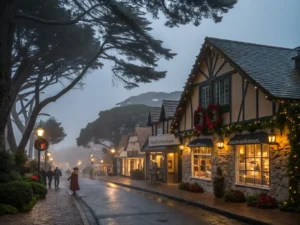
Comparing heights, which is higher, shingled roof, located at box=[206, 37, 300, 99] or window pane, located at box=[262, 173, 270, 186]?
shingled roof, located at box=[206, 37, 300, 99]

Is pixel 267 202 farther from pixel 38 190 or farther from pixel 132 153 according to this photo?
pixel 132 153

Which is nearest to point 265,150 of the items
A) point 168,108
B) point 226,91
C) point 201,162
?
point 226,91

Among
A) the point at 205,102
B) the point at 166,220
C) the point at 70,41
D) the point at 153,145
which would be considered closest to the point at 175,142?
the point at 153,145

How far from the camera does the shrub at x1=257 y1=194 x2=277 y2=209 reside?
1457cm

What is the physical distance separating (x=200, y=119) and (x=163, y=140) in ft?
26.2

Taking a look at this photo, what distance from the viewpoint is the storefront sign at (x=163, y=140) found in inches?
1081

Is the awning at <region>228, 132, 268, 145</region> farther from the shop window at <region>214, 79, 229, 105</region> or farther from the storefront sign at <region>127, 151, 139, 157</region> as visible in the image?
the storefront sign at <region>127, 151, 139, 157</region>

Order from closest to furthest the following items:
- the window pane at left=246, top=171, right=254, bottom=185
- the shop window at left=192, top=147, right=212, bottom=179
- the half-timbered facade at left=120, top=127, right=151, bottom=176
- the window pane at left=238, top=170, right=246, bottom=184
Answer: the window pane at left=246, top=171, right=254, bottom=185 < the window pane at left=238, top=170, right=246, bottom=184 < the shop window at left=192, top=147, right=212, bottom=179 < the half-timbered facade at left=120, top=127, right=151, bottom=176

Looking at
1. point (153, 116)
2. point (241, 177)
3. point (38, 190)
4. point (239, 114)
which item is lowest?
point (38, 190)

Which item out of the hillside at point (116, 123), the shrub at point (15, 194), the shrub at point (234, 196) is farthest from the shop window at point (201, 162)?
the hillside at point (116, 123)

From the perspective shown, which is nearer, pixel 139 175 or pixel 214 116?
pixel 214 116

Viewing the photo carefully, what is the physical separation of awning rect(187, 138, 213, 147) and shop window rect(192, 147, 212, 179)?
59cm

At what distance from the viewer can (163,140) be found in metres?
29.0

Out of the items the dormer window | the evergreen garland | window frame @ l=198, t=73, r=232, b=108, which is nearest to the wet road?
the evergreen garland
